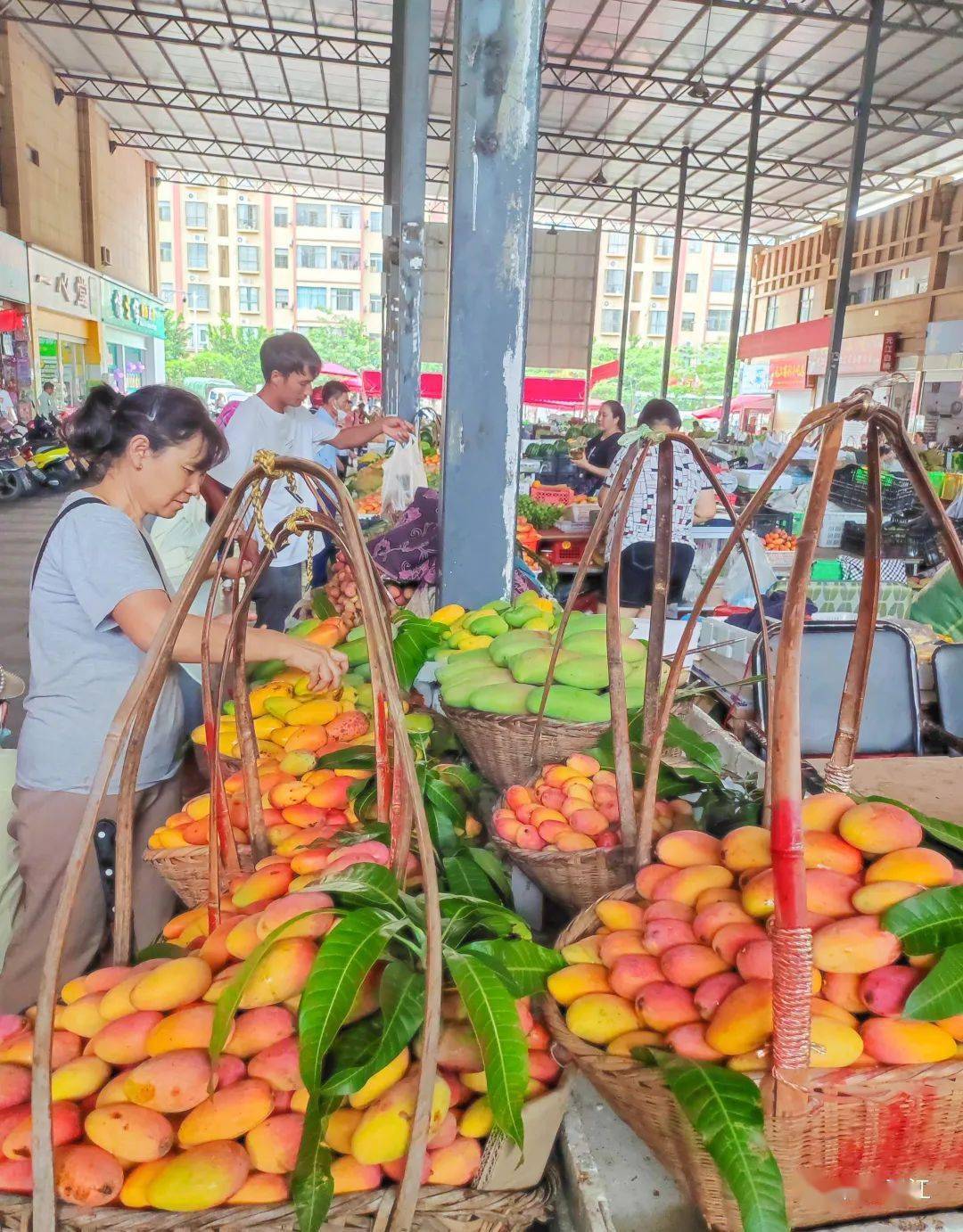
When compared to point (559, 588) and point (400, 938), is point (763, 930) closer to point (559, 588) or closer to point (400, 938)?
point (400, 938)

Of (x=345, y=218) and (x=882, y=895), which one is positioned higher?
(x=345, y=218)

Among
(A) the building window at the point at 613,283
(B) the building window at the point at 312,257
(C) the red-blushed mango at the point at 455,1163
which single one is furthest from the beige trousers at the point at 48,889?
(B) the building window at the point at 312,257

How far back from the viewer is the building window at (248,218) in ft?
133

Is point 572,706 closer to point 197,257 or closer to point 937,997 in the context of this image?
point 937,997

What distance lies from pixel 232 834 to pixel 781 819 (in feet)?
3.07

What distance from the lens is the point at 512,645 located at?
1.96 meters

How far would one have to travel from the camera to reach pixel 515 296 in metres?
2.67

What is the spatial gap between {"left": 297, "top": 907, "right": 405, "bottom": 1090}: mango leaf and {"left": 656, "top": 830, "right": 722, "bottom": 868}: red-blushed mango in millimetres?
417

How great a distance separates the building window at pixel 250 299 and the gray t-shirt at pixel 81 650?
1725 inches

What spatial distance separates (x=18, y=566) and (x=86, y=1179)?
8.05m

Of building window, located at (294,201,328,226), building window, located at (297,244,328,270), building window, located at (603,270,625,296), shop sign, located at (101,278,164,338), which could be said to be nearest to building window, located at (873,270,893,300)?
shop sign, located at (101,278,164,338)

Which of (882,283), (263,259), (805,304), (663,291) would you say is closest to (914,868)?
(882,283)

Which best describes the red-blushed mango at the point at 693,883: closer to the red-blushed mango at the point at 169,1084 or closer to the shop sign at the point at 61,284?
the red-blushed mango at the point at 169,1084

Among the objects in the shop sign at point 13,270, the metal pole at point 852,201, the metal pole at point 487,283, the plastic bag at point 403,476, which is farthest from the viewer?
the shop sign at point 13,270
